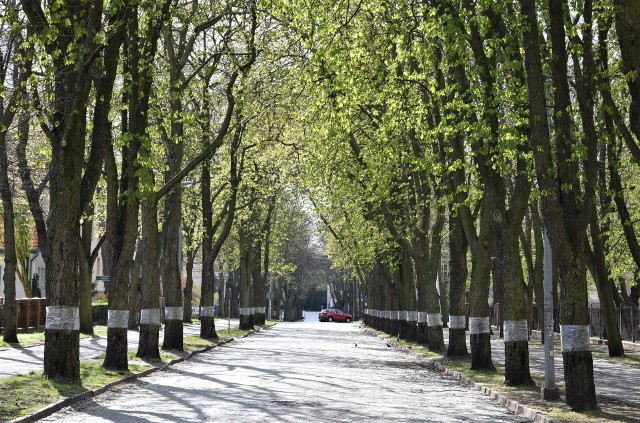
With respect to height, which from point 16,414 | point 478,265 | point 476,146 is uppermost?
point 476,146

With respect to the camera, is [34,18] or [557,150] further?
[34,18]

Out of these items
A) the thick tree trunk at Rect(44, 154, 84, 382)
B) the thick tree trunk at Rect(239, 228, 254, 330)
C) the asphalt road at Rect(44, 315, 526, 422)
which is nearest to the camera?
the asphalt road at Rect(44, 315, 526, 422)

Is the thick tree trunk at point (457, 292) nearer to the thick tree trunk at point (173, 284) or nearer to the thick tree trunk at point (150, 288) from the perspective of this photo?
the thick tree trunk at point (173, 284)

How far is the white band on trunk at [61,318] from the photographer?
1903 cm

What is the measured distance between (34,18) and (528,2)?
8.33 meters

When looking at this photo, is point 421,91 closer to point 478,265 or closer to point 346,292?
point 478,265

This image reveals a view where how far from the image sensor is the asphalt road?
51.0 ft

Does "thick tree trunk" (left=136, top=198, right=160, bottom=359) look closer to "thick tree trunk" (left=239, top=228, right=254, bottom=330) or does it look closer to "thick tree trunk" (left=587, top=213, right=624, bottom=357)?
"thick tree trunk" (left=587, top=213, right=624, bottom=357)

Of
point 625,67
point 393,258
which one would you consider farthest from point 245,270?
point 625,67

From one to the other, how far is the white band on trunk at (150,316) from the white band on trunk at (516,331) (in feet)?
32.6

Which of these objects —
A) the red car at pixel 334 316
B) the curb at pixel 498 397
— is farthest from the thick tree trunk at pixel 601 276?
the red car at pixel 334 316

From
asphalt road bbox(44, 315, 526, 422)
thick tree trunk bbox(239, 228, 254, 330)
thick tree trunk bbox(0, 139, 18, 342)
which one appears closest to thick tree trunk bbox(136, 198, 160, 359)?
asphalt road bbox(44, 315, 526, 422)

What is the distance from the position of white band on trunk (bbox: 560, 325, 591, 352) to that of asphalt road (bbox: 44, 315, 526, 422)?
1404 mm

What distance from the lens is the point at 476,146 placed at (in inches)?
894
